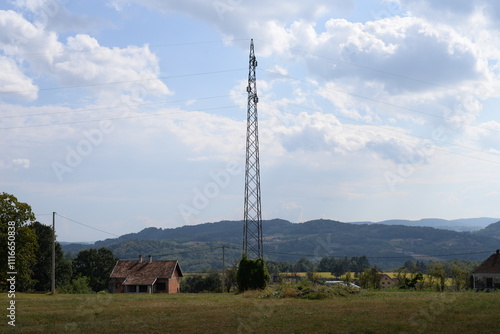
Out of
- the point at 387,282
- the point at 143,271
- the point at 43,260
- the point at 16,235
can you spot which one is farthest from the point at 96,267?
the point at 387,282

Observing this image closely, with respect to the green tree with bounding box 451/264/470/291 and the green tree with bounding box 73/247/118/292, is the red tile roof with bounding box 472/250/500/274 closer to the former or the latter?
the green tree with bounding box 451/264/470/291

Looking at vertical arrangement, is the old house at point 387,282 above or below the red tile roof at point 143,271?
below

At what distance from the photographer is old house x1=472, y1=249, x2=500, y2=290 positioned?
214 feet

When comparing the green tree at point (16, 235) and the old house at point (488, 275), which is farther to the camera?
the old house at point (488, 275)

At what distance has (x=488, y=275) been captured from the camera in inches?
2596

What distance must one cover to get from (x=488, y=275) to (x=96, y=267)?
7166 centimetres

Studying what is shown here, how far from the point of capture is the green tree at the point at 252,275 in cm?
5091

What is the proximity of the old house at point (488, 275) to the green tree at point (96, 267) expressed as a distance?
67839 millimetres

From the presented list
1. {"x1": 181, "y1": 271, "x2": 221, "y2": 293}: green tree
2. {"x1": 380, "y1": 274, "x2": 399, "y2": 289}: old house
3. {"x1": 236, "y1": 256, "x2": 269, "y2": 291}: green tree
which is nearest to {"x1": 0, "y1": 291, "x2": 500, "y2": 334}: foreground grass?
{"x1": 236, "y1": 256, "x2": 269, "y2": 291}: green tree

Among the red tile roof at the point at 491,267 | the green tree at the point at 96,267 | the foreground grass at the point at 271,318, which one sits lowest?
the green tree at the point at 96,267

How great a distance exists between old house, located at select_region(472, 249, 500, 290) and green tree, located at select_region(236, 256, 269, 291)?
3251 cm

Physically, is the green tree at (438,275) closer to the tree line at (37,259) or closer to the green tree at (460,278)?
the green tree at (460,278)

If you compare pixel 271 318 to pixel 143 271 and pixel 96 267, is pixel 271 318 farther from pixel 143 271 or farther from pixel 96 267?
pixel 96 267

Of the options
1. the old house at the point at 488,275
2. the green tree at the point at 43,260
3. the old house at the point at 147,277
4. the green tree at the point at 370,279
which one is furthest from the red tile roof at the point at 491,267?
the green tree at the point at 43,260
